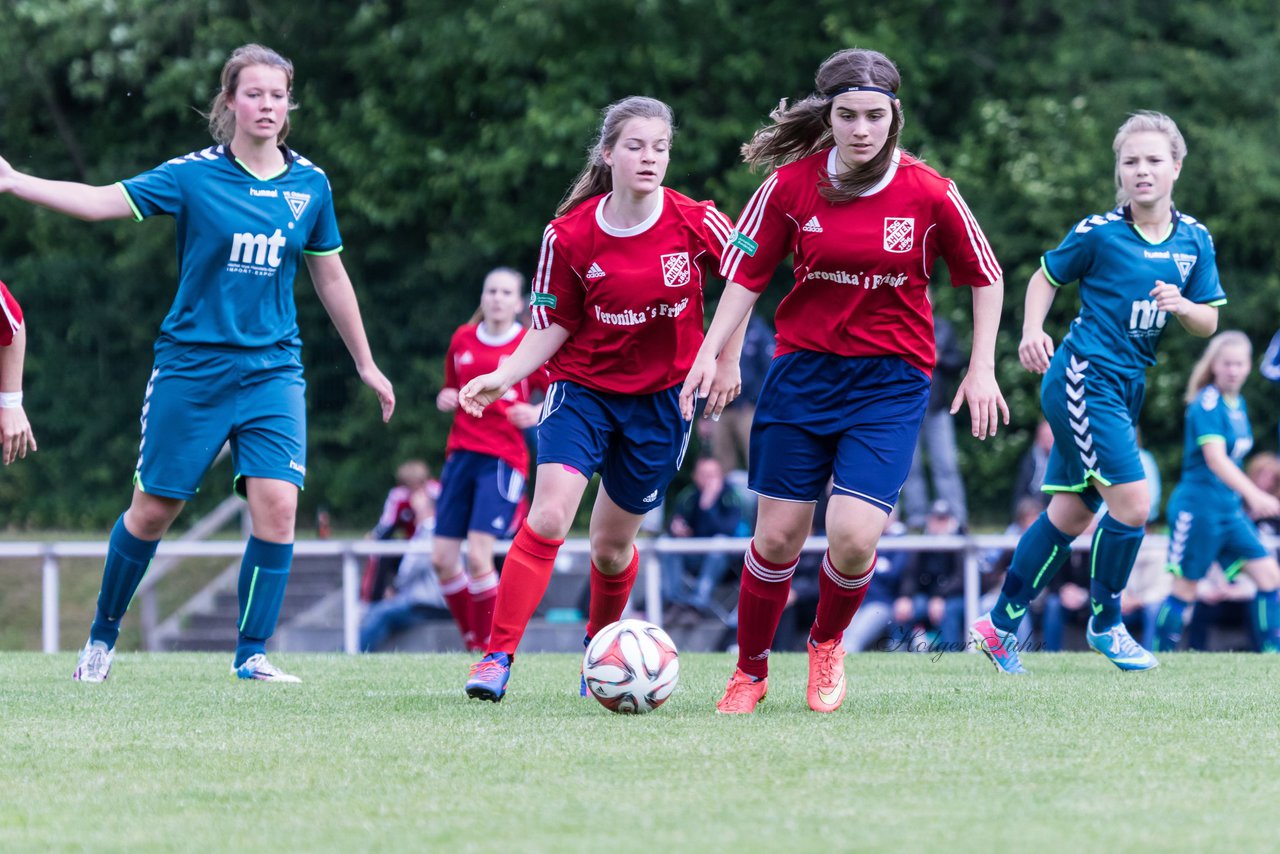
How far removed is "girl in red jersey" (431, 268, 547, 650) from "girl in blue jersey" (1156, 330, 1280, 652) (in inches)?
150

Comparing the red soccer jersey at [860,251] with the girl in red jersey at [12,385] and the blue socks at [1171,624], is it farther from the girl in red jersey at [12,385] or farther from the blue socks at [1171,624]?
the blue socks at [1171,624]

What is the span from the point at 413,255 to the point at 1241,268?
8.11m

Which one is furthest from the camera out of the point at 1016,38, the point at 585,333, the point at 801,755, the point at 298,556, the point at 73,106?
the point at 73,106

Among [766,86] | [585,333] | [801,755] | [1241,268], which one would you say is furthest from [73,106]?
[801,755]

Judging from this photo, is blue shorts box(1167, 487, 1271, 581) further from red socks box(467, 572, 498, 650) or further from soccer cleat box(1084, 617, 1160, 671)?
red socks box(467, 572, 498, 650)

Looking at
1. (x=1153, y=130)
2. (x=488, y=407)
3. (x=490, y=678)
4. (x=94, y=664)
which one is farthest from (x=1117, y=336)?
(x=94, y=664)

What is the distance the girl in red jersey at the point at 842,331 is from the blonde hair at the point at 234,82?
6.46ft

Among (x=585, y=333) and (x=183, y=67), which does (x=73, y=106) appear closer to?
(x=183, y=67)

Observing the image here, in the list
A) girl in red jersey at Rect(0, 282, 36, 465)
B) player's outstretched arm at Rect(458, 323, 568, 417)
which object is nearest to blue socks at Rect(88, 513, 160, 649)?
girl in red jersey at Rect(0, 282, 36, 465)

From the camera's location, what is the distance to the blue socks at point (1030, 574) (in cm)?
767

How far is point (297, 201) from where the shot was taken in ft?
21.9

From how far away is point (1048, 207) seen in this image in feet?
56.5

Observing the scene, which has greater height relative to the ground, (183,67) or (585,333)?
(183,67)

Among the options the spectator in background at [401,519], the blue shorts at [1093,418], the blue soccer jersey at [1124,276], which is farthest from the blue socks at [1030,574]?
the spectator in background at [401,519]
